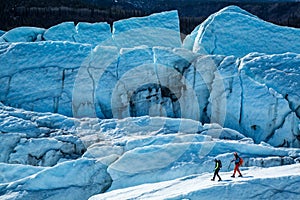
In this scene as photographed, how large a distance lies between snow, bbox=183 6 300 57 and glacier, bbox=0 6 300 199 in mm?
38

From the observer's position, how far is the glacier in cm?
1034

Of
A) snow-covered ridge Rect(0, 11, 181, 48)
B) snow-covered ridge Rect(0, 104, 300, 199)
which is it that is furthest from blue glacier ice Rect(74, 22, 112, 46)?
snow-covered ridge Rect(0, 104, 300, 199)

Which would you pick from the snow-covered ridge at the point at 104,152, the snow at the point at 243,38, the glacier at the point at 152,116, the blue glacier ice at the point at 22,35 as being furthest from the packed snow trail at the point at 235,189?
the blue glacier ice at the point at 22,35

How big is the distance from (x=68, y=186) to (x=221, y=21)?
30.8 feet

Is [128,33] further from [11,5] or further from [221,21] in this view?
[11,5]

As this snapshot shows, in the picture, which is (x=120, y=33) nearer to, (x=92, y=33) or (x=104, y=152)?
(x=92, y=33)

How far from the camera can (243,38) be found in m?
16.6

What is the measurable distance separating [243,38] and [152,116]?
5026 millimetres

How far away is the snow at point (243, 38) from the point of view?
16.3 m

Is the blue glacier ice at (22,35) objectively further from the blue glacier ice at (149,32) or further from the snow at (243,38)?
the snow at (243,38)

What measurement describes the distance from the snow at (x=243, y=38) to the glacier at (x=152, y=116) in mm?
38

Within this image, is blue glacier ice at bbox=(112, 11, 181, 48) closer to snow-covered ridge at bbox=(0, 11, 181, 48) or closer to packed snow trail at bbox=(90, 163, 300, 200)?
snow-covered ridge at bbox=(0, 11, 181, 48)

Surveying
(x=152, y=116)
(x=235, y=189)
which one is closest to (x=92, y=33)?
(x=152, y=116)

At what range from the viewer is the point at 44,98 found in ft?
46.5
